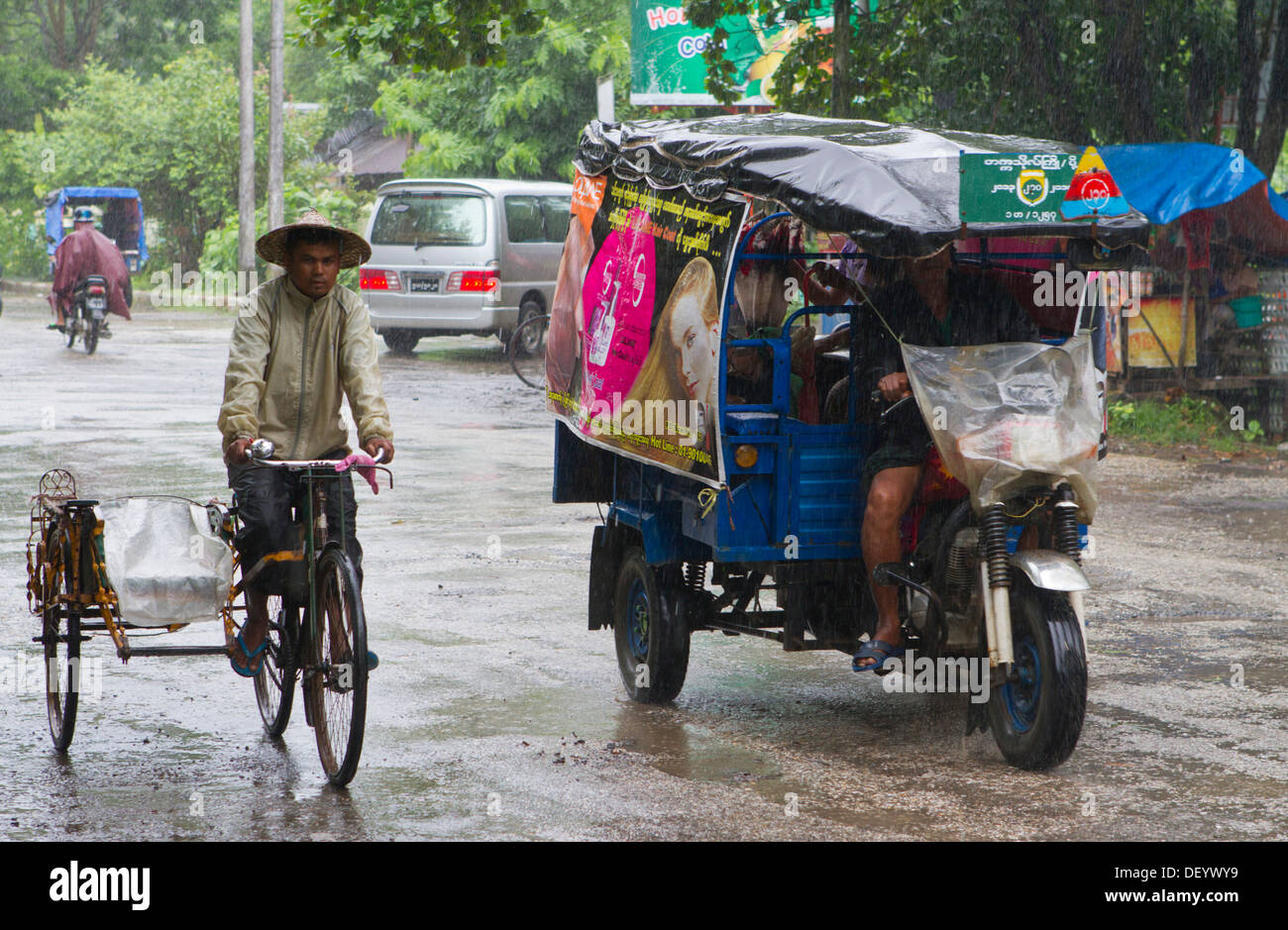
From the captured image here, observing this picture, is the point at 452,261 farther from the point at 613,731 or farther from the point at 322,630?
the point at 322,630

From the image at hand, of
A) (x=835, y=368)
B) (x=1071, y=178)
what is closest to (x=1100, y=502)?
(x=835, y=368)

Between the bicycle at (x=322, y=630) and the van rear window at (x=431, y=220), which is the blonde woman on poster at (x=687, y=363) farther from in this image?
the van rear window at (x=431, y=220)

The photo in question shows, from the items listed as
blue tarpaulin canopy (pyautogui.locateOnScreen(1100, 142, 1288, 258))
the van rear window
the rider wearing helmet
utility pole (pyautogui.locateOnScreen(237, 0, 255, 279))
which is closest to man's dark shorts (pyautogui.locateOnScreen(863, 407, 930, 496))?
blue tarpaulin canopy (pyautogui.locateOnScreen(1100, 142, 1288, 258))

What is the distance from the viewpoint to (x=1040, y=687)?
5.26 meters

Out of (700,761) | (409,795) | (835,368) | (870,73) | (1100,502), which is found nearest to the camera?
(409,795)

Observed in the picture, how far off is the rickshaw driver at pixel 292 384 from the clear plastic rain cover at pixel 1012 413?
6.00 ft

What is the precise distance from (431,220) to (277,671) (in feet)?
50.4

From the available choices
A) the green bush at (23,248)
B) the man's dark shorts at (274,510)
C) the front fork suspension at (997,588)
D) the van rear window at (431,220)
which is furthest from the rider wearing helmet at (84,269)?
the front fork suspension at (997,588)

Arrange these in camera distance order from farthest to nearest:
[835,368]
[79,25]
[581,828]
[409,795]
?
[79,25]
[835,368]
[409,795]
[581,828]

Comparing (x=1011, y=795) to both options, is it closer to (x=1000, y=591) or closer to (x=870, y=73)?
(x=1000, y=591)

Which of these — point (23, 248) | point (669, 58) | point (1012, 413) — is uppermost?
point (669, 58)

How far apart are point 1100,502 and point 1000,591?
20.5ft

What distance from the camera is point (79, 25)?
46188 mm

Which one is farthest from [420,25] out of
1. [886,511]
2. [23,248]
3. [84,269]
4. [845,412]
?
[23,248]
